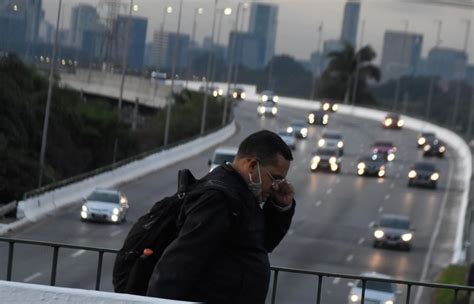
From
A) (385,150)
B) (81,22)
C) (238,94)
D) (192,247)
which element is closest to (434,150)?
(385,150)

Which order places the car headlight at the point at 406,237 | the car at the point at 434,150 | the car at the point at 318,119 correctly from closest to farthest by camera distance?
the car headlight at the point at 406,237 → the car at the point at 434,150 → the car at the point at 318,119

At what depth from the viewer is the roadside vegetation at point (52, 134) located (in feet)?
165

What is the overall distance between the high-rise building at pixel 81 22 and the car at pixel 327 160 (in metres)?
12.5

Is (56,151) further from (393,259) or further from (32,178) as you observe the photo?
(393,259)

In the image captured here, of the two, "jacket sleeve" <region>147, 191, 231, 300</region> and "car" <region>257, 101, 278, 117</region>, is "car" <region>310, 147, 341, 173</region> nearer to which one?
"car" <region>257, 101, 278, 117</region>

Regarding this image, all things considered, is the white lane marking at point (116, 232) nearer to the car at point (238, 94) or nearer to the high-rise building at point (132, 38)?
the high-rise building at point (132, 38)

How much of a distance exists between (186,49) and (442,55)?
59.2 m

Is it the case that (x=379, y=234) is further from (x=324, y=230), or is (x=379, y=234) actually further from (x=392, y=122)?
(x=392, y=122)

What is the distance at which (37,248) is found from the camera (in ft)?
119

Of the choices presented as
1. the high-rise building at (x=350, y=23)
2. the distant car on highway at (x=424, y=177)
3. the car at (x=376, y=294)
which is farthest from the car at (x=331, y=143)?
the high-rise building at (x=350, y=23)

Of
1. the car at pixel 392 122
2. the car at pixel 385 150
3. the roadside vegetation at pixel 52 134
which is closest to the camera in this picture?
the roadside vegetation at pixel 52 134

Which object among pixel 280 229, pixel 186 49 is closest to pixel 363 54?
pixel 186 49

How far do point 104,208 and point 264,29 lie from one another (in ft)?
327

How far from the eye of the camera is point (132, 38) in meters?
77.5
